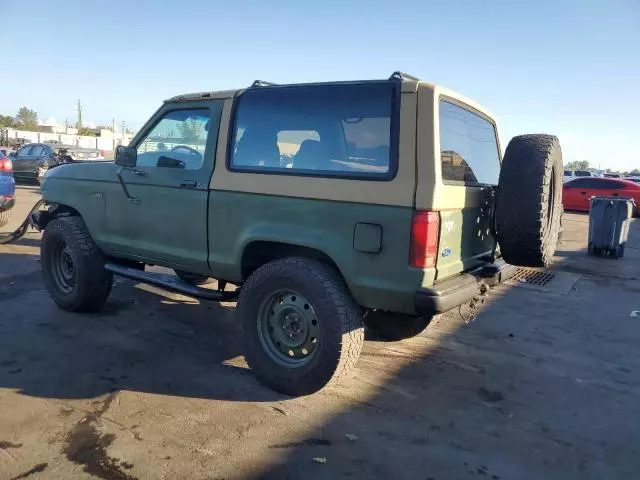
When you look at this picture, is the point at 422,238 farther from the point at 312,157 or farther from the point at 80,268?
the point at 80,268

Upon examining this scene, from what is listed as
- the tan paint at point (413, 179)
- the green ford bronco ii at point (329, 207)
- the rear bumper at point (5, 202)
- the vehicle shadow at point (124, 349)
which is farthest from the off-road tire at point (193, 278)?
the rear bumper at point (5, 202)

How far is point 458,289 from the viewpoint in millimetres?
3281

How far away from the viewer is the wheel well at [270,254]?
11.6 ft

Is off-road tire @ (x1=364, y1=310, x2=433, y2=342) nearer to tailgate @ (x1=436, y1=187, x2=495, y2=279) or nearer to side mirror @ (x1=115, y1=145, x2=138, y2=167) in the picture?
tailgate @ (x1=436, y1=187, x2=495, y2=279)

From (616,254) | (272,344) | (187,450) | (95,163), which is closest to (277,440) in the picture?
(187,450)

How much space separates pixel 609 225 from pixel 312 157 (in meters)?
8.87

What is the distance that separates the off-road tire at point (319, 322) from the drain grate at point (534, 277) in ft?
15.4

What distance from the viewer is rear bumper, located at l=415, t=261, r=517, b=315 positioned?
10.0ft

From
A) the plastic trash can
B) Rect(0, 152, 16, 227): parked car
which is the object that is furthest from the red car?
Rect(0, 152, 16, 227): parked car

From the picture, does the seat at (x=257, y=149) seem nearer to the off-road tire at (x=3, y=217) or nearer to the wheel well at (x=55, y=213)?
the wheel well at (x=55, y=213)

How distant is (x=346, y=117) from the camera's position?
343cm

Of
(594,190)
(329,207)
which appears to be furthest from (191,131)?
(594,190)

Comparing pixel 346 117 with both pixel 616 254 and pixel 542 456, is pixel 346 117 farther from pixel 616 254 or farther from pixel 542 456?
pixel 616 254

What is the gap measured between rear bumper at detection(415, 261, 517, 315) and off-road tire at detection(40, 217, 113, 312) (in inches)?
130
